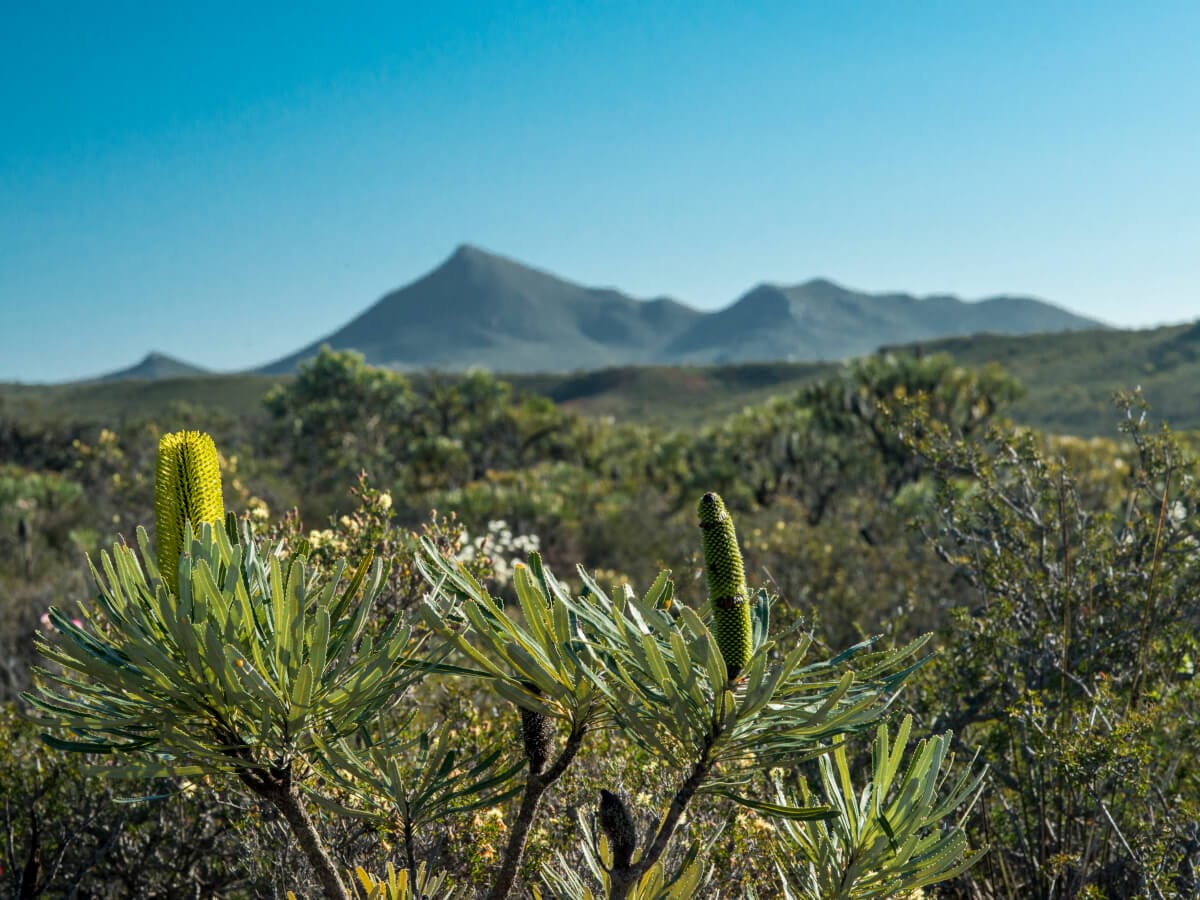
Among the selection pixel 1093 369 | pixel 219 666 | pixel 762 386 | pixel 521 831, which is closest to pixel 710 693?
pixel 521 831

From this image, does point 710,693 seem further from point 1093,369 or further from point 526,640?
point 1093,369

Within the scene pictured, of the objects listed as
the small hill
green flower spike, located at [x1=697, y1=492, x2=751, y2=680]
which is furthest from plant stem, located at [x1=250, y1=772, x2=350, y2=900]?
the small hill

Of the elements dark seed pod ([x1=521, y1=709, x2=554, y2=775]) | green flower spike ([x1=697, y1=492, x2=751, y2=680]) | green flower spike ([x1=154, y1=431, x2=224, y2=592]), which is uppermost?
green flower spike ([x1=154, y1=431, x2=224, y2=592])

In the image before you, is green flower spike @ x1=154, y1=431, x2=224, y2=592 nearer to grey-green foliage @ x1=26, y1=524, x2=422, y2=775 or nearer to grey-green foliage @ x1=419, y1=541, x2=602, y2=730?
grey-green foliage @ x1=26, y1=524, x2=422, y2=775

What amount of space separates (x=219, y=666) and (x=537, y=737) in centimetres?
44

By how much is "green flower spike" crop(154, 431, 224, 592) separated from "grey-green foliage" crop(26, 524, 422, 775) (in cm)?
4

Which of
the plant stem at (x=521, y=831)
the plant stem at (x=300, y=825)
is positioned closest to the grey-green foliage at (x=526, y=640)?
the plant stem at (x=521, y=831)

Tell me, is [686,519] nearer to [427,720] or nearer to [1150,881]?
[427,720]

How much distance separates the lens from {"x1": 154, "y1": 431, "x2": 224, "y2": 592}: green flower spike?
1187mm

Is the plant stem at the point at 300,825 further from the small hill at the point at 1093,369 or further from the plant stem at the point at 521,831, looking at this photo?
the small hill at the point at 1093,369

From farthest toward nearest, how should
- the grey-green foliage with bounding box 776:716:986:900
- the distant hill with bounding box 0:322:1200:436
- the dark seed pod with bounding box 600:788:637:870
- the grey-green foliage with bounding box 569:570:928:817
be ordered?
1. the distant hill with bounding box 0:322:1200:436
2. the grey-green foliage with bounding box 776:716:986:900
3. the dark seed pod with bounding box 600:788:637:870
4. the grey-green foliage with bounding box 569:570:928:817

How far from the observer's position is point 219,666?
1.01 m

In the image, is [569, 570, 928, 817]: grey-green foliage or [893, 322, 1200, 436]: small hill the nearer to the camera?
[569, 570, 928, 817]: grey-green foliage

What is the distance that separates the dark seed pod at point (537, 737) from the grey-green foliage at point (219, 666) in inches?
7.3
